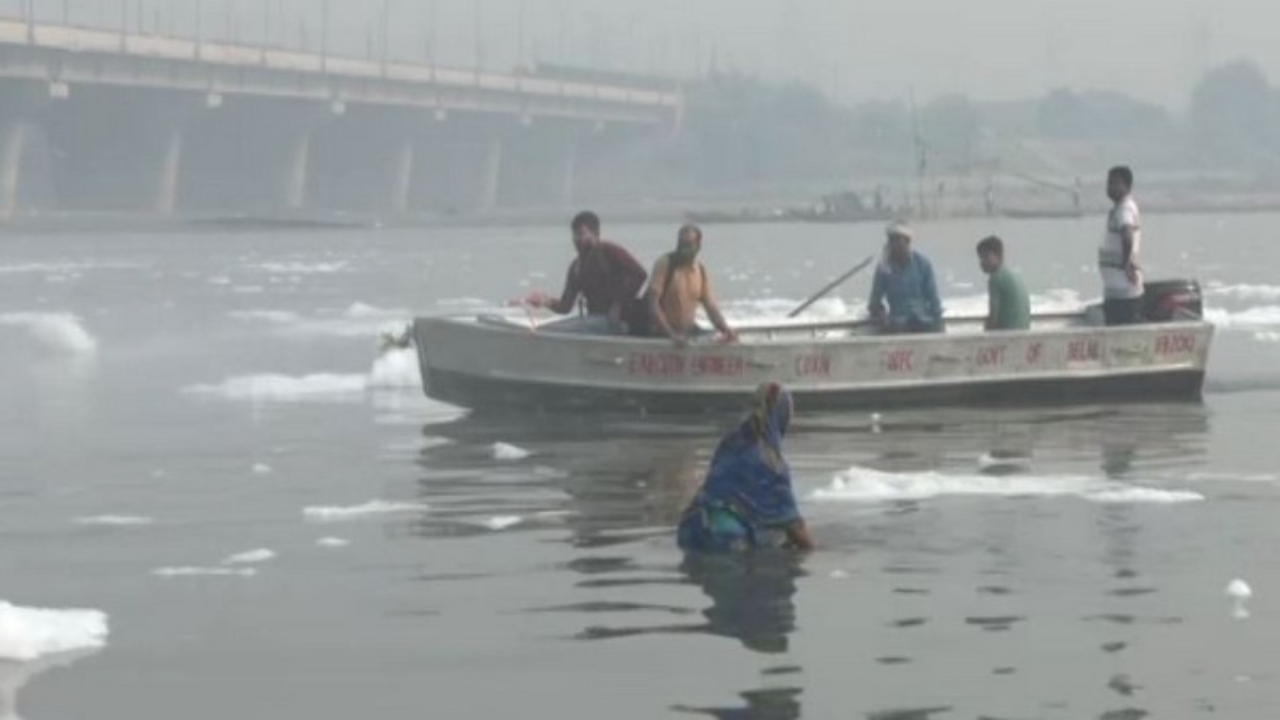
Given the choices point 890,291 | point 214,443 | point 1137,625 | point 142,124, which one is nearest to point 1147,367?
point 890,291

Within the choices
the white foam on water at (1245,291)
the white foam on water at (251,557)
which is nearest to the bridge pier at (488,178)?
the white foam on water at (1245,291)

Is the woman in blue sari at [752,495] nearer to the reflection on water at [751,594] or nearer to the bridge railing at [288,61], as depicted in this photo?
the reflection on water at [751,594]

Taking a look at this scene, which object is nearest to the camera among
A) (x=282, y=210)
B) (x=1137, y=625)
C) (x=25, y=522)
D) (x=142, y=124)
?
(x=1137, y=625)

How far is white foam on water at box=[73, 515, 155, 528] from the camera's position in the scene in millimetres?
16859

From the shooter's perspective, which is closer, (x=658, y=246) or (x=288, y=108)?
(x=658, y=246)

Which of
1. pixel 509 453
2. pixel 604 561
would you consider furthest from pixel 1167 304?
pixel 604 561

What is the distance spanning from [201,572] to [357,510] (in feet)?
8.89

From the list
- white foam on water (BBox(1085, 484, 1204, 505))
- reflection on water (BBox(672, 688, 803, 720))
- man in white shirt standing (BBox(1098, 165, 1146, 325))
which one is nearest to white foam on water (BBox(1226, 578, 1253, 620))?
reflection on water (BBox(672, 688, 803, 720))

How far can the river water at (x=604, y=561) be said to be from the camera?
11.5 metres

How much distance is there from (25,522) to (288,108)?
122623 millimetres

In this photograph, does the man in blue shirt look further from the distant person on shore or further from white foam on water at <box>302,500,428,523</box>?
white foam on water at <box>302,500,428,523</box>

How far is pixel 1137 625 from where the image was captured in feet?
41.3

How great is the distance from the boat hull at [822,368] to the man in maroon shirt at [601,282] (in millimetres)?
317

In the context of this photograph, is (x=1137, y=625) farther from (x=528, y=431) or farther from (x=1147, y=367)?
(x=1147, y=367)
